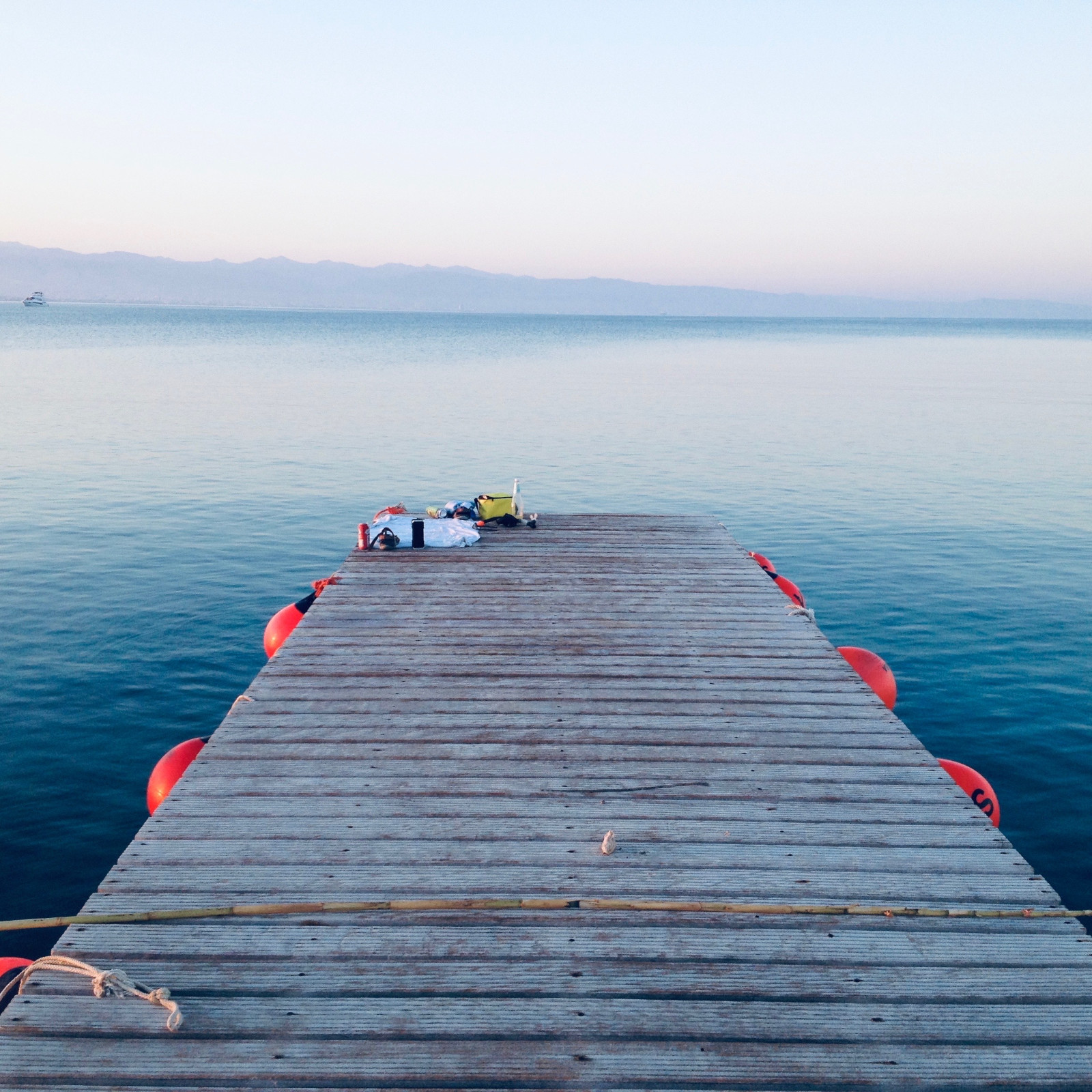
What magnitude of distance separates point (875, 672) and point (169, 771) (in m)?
Result: 8.97

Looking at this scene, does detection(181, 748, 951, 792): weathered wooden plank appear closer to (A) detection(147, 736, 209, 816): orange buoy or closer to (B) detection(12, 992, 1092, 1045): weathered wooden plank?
(A) detection(147, 736, 209, 816): orange buoy

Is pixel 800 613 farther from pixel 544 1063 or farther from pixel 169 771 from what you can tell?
pixel 169 771

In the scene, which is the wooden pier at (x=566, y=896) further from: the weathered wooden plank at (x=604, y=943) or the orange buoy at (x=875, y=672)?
the orange buoy at (x=875, y=672)

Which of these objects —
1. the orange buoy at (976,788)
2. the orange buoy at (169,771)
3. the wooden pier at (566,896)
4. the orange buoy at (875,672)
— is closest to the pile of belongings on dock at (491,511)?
the wooden pier at (566,896)

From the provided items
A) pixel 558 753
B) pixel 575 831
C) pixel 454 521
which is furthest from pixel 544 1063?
pixel 454 521

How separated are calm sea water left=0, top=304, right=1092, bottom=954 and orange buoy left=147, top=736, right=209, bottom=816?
1.77 m

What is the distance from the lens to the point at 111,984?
177 inches

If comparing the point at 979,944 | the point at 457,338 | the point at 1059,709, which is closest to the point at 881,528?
the point at 1059,709

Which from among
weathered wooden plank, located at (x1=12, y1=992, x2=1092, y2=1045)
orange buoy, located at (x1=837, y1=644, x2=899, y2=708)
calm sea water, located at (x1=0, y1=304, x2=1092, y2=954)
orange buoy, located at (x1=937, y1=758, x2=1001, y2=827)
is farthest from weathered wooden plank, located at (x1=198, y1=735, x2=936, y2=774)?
orange buoy, located at (x1=837, y1=644, x2=899, y2=708)

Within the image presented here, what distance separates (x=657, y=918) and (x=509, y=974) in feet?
3.47

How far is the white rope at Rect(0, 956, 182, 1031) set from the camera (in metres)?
4.39

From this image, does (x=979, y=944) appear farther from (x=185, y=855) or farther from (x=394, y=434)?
(x=394, y=434)

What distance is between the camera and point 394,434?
3597 centimetres

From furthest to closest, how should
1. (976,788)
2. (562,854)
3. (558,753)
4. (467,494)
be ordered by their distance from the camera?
(467,494) → (976,788) → (558,753) → (562,854)
